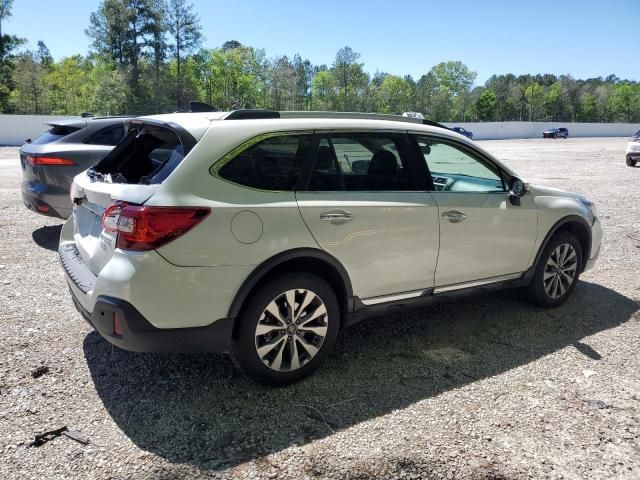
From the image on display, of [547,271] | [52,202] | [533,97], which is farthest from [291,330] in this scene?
[533,97]

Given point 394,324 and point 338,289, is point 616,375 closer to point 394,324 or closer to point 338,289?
point 394,324

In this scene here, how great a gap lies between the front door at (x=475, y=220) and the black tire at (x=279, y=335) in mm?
1039

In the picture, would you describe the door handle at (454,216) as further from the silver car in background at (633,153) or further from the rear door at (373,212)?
the silver car in background at (633,153)

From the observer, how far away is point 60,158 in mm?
6793

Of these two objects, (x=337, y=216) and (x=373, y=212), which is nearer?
(x=337, y=216)

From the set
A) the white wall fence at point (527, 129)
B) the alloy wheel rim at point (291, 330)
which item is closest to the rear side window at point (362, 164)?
the alloy wheel rim at point (291, 330)

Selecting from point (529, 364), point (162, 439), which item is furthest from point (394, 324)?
point (162, 439)

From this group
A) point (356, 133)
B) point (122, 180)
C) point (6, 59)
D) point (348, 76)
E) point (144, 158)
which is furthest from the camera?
point (348, 76)

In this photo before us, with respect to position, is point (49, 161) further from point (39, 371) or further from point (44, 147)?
point (39, 371)

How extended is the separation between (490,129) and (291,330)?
64356 mm

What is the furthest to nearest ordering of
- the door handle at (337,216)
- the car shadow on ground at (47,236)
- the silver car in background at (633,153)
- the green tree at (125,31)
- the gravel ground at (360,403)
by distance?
the green tree at (125,31)
the silver car in background at (633,153)
the car shadow on ground at (47,236)
the door handle at (337,216)
the gravel ground at (360,403)

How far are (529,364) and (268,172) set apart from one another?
8.06 ft

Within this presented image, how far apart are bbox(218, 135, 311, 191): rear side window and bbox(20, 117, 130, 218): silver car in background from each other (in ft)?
13.5

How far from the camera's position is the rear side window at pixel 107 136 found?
7155 millimetres
